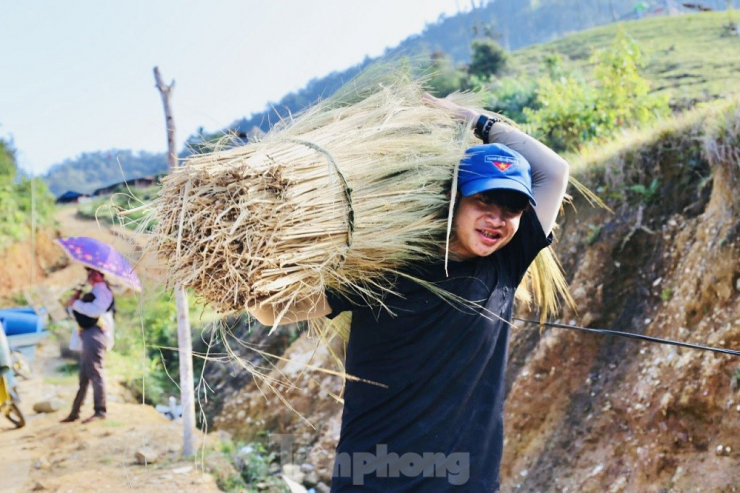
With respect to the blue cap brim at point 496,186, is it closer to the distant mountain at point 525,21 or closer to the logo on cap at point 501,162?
the logo on cap at point 501,162

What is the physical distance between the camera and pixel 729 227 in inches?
151

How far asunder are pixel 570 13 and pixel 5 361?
6666 centimetres

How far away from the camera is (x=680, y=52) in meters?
15.4

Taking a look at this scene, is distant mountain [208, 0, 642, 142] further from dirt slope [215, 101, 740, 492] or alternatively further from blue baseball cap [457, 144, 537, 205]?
blue baseball cap [457, 144, 537, 205]

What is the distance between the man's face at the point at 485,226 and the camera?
6.10 feet

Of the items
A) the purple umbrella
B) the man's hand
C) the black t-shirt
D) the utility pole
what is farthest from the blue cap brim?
the purple umbrella

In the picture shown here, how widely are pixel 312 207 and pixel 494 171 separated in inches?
18.9

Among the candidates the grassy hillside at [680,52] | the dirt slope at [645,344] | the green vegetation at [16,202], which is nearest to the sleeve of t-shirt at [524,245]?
the dirt slope at [645,344]

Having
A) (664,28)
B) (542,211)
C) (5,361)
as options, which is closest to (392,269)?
(542,211)

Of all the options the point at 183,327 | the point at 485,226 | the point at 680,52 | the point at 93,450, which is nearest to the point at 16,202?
the point at 93,450

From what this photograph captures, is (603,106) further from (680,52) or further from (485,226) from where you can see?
(680,52)

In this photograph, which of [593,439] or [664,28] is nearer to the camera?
[593,439]

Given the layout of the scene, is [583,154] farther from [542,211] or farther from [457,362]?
[457,362]

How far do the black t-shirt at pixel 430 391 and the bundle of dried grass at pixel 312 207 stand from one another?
→ 0.42 feet
